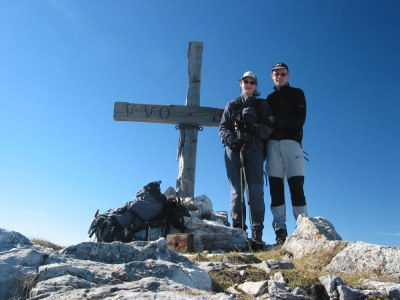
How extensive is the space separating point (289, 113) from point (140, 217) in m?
4.17

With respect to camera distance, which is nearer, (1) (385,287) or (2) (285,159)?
(1) (385,287)

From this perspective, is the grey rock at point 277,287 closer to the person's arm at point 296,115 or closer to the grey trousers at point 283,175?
the grey trousers at point 283,175

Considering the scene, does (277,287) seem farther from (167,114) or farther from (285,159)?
(167,114)

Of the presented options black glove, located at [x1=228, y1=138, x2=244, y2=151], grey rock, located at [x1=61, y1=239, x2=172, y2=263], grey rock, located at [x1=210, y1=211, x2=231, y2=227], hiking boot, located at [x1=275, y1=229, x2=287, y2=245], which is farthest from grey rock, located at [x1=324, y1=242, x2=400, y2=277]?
grey rock, located at [x1=210, y1=211, x2=231, y2=227]

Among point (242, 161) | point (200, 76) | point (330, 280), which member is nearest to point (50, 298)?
point (330, 280)

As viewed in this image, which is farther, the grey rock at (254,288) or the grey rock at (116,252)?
the grey rock at (116,252)

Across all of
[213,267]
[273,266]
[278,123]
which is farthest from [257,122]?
[213,267]

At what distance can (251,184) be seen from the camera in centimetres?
757

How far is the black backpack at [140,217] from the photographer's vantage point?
7.64 metres

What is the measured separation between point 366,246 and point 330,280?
1.51 meters

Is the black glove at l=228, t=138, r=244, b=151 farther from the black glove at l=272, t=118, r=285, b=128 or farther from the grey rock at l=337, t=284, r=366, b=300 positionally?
the grey rock at l=337, t=284, r=366, b=300

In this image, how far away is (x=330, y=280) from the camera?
3.47 metres

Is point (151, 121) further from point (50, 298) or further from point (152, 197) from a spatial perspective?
point (50, 298)

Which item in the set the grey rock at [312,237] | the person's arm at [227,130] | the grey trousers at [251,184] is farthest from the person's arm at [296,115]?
the grey rock at [312,237]
